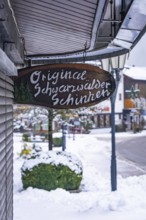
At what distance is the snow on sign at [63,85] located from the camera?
17.8 feet

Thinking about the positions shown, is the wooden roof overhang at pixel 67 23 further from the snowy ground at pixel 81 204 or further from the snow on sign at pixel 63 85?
the snowy ground at pixel 81 204

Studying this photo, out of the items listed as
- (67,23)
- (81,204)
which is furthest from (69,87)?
(81,204)

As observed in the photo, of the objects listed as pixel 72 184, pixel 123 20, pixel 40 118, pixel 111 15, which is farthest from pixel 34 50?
pixel 40 118

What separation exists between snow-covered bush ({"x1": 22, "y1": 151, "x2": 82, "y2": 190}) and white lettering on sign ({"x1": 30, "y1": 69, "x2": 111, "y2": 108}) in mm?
6142

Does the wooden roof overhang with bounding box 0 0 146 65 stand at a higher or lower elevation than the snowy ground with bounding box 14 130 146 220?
higher

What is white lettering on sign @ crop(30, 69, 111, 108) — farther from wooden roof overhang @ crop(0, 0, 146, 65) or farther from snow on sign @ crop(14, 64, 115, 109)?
wooden roof overhang @ crop(0, 0, 146, 65)

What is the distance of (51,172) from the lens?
1145 cm

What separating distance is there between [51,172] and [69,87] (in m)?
6.23

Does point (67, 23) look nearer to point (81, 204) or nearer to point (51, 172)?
point (81, 204)

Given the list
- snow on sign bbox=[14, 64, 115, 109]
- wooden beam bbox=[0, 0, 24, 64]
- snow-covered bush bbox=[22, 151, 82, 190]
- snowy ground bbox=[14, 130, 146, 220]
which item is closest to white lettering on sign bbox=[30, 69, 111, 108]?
snow on sign bbox=[14, 64, 115, 109]

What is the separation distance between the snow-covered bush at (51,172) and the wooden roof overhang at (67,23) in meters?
5.17

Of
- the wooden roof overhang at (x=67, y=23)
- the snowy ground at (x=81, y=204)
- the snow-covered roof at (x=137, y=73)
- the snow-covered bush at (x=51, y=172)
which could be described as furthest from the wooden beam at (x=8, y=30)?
the snow-covered roof at (x=137, y=73)

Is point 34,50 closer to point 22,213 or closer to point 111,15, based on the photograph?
point 111,15

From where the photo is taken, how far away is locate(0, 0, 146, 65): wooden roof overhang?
4.01 m
